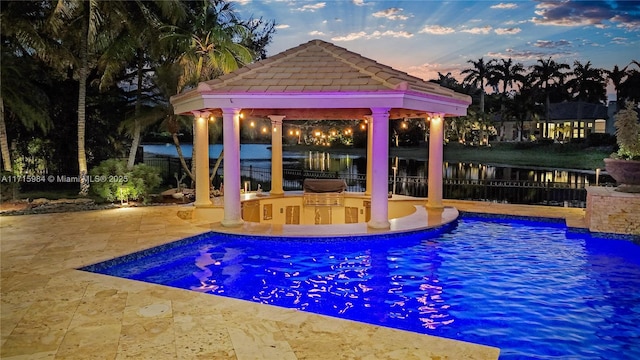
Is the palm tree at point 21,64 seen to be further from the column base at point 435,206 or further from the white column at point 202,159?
the column base at point 435,206

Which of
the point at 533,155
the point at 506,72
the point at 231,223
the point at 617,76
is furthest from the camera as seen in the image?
the point at 506,72

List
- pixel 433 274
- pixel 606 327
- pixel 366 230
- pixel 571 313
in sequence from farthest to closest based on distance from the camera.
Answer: pixel 366 230 → pixel 433 274 → pixel 571 313 → pixel 606 327

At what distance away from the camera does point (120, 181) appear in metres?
16.0

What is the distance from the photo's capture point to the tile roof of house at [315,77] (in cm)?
1018

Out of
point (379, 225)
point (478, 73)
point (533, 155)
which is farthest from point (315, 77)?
point (478, 73)

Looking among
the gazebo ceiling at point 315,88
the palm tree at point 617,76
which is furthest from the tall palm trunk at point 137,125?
the palm tree at point 617,76

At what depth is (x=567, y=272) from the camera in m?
8.23

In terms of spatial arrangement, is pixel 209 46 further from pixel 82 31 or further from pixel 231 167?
pixel 231 167

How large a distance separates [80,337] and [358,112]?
11092 millimetres

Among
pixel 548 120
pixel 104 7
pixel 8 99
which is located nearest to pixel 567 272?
pixel 104 7

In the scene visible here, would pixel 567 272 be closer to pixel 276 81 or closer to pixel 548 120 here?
pixel 276 81

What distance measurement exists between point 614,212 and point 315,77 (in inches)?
309

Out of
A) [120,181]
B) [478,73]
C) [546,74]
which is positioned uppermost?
[478,73]

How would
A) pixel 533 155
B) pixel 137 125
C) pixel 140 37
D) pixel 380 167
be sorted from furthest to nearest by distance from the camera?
pixel 533 155 → pixel 137 125 → pixel 140 37 → pixel 380 167
